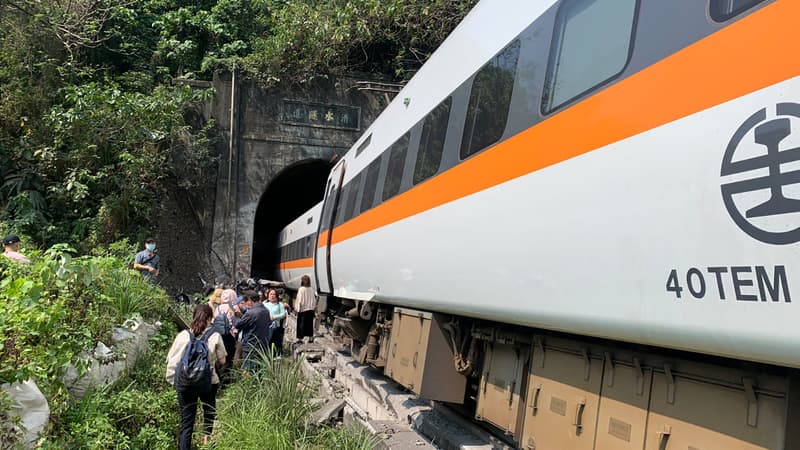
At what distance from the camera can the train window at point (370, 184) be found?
6.76 m

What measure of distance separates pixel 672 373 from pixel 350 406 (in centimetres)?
451

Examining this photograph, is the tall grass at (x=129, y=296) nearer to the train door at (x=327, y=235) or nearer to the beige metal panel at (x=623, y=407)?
the train door at (x=327, y=235)

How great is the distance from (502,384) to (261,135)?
14095 millimetres

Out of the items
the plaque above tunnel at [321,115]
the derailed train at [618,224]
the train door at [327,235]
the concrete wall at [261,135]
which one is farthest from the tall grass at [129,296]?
the plaque above tunnel at [321,115]

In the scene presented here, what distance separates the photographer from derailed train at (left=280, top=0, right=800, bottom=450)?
5.91 feet

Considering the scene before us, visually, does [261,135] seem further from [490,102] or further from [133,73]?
[490,102]

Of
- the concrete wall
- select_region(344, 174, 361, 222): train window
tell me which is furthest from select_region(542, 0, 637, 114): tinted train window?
the concrete wall

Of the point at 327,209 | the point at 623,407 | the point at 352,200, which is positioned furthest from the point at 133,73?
the point at 623,407

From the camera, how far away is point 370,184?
23.0 feet

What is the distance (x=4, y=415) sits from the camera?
4016mm

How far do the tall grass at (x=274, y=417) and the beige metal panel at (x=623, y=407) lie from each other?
2.23 m

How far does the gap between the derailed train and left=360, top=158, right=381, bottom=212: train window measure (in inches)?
73.8

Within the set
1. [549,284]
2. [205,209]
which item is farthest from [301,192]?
[549,284]

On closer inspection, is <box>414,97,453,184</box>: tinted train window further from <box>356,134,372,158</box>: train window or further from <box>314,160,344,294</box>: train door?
<box>314,160,344,294</box>: train door
